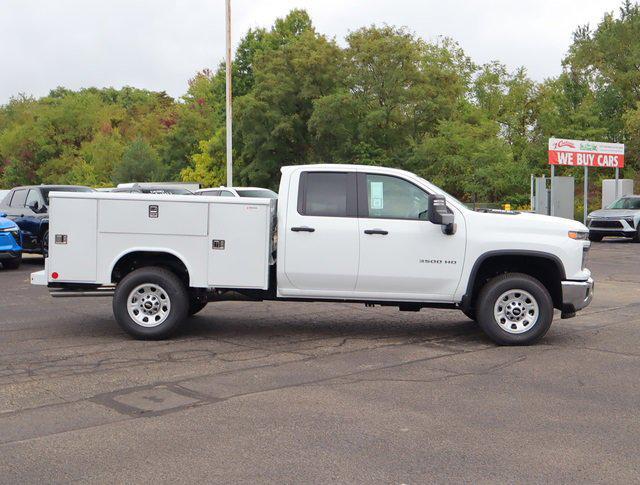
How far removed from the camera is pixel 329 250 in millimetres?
8961

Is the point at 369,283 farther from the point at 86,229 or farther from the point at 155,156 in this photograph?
the point at 155,156

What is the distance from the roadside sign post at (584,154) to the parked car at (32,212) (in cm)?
2066

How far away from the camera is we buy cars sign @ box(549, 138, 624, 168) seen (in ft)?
108

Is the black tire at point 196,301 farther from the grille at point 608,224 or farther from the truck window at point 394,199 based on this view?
the grille at point 608,224

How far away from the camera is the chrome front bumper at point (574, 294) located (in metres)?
8.92

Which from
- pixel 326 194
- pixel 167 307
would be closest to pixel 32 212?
pixel 167 307

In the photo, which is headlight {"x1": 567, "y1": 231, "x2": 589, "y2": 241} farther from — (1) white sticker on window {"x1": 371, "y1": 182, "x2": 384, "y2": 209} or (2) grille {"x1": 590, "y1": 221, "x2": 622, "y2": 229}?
(2) grille {"x1": 590, "y1": 221, "x2": 622, "y2": 229}

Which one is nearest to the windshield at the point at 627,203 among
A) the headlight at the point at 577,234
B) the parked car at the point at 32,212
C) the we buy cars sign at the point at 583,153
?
the we buy cars sign at the point at 583,153

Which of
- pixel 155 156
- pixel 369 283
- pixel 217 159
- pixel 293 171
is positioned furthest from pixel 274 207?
pixel 155 156

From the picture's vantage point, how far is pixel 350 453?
16.9 ft

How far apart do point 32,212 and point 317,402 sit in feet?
48.6

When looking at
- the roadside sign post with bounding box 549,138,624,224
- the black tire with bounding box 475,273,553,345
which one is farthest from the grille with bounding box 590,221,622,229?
the black tire with bounding box 475,273,553,345

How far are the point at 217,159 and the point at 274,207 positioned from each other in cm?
5407

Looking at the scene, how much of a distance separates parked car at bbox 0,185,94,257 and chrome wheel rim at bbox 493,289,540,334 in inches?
493
